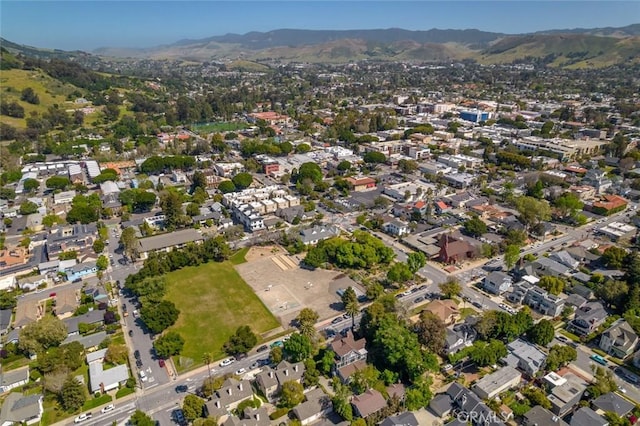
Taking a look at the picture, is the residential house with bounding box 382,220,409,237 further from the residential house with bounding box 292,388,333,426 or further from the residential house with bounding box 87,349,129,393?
the residential house with bounding box 87,349,129,393

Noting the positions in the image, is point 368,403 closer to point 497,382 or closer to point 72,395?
point 497,382

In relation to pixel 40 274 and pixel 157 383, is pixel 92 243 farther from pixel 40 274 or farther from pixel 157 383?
pixel 157 383

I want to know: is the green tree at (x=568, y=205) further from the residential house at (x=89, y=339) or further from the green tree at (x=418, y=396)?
the residential house at (x=89, y=339)

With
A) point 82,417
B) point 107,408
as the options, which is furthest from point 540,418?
point 82,417

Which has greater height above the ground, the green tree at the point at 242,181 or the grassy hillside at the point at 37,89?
the grassy hillside at the point at 37,89

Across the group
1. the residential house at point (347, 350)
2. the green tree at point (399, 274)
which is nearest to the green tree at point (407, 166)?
the green tree at point (399, 274)

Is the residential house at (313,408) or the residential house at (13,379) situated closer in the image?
the residential house at (313,408)

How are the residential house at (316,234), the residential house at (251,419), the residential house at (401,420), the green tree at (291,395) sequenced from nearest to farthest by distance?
the residential house at (401,420), the residential house at (251,419), the green tree at (291,395), the residential house at (316,234)

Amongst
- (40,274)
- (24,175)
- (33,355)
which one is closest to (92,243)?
(40,274)

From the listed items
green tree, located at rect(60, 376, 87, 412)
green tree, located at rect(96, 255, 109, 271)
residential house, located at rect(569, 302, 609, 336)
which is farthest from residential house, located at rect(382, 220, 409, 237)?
green tree, located at rect(60, 376, 87, 412)
